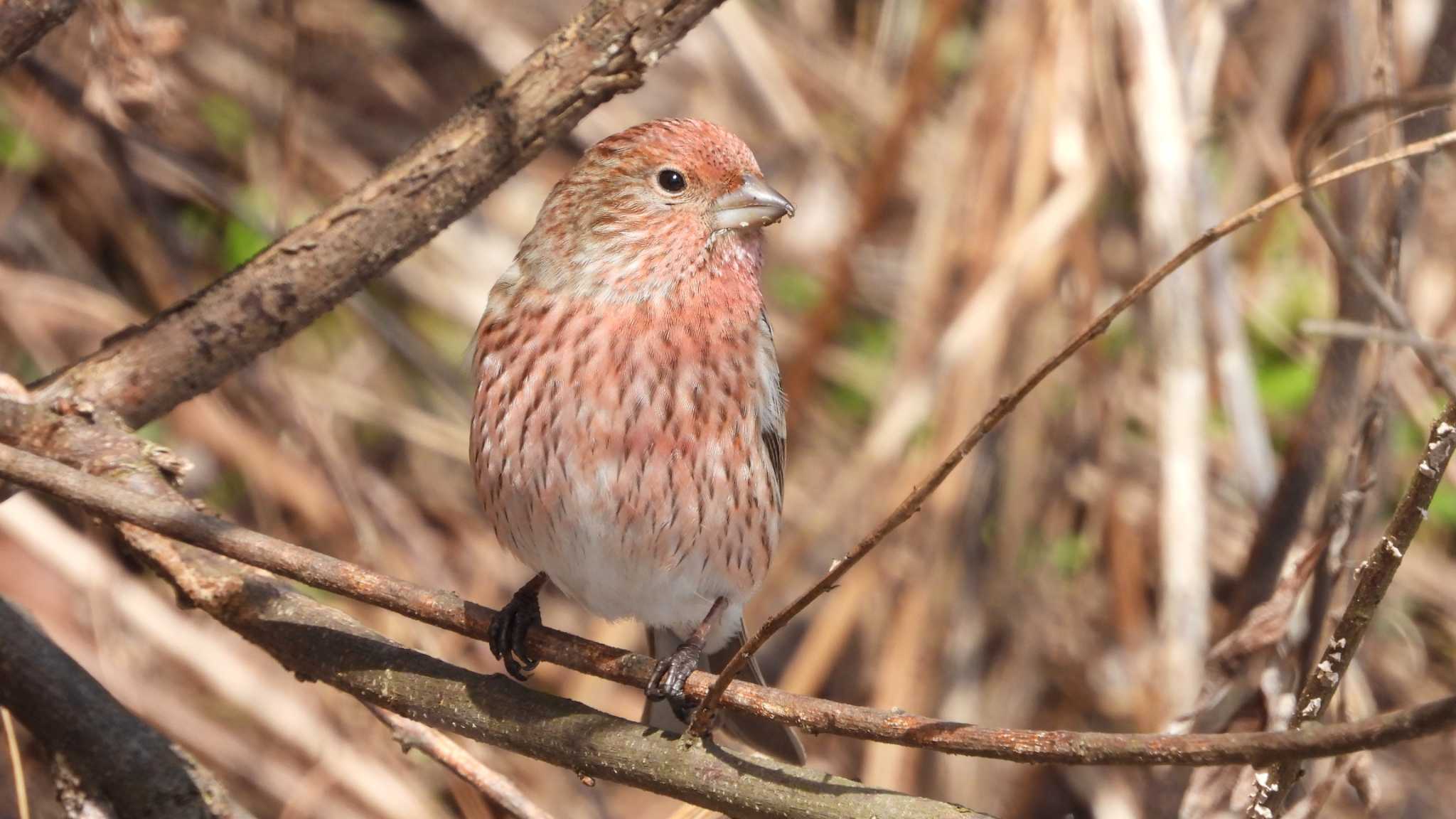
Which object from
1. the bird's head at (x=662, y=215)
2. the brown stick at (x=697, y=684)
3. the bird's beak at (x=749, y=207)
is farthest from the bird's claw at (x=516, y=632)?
the bird's beak at (x=749, y=207)

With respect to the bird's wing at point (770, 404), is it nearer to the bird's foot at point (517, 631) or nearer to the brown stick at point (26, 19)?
the bird's foot at point (517, 631)

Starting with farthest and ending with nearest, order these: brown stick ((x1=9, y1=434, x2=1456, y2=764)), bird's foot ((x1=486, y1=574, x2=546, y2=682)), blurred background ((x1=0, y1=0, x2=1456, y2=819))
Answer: blurred background ((x1=0, y1=0, x2=1456, y2=819)), bird's foot ((x1=486, y1=574, x2=546, y2=682)), brown stick ((x1=9, y1=434, x2=1456, y2=764))

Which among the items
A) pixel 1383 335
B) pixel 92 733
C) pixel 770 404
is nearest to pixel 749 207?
pixel 770 404

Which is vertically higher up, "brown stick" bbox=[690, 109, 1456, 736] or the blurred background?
the blurred background

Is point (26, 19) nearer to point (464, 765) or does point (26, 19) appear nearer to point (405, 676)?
point (405, 676)

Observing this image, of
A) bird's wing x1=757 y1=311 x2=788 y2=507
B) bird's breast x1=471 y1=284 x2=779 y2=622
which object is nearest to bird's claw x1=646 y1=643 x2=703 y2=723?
bird's breast x1=471 y1=284 x2=779 y2=622

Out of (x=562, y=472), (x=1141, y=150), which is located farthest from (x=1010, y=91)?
(x=562, y=472)

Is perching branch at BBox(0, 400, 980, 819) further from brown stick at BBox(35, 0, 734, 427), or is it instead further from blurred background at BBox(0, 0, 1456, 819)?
blurred background at BBox(0, 0, 1456, 819)
